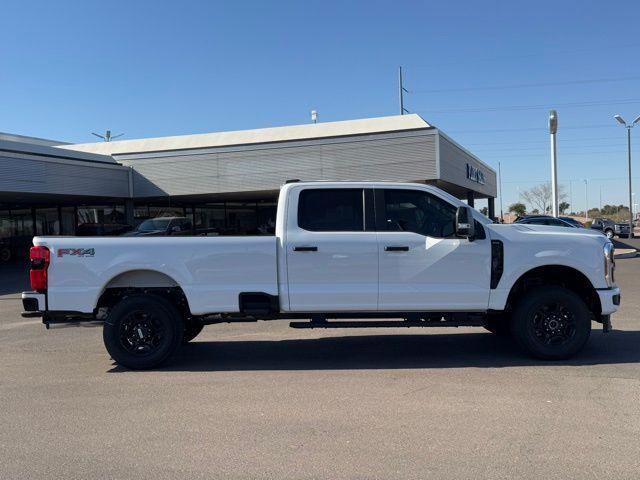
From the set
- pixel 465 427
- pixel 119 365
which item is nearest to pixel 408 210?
pixel 465 427

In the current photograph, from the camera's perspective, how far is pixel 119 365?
22.9ft

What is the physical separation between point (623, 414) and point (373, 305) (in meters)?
2.73

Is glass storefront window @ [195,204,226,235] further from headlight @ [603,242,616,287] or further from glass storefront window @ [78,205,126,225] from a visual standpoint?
headlight @ [603,242,616,287]

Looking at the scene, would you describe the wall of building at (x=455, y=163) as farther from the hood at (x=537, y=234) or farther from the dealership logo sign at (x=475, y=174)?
the hood at (x=537, y=234)

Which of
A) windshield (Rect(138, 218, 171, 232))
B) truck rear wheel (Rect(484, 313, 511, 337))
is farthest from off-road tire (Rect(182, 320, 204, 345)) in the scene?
windshield (Rect(138, 218, 171, 232))

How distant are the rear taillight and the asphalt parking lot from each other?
1093 mm

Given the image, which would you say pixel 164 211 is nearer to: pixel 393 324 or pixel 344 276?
pixel 344 276

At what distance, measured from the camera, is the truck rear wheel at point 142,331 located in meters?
6.62

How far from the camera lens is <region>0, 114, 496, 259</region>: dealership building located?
78.0ft

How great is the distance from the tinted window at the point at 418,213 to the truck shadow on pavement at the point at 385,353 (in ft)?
5.34

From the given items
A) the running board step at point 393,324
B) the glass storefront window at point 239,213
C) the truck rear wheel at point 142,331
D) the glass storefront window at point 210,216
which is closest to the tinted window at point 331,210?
the running board step at point 393,324

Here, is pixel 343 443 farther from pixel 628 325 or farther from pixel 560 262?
pixel 628 325

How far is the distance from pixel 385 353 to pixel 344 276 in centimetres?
144

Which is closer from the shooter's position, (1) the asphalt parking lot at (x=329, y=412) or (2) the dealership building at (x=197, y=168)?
(1) the asphalt parking lot at (x=329, y=412)
